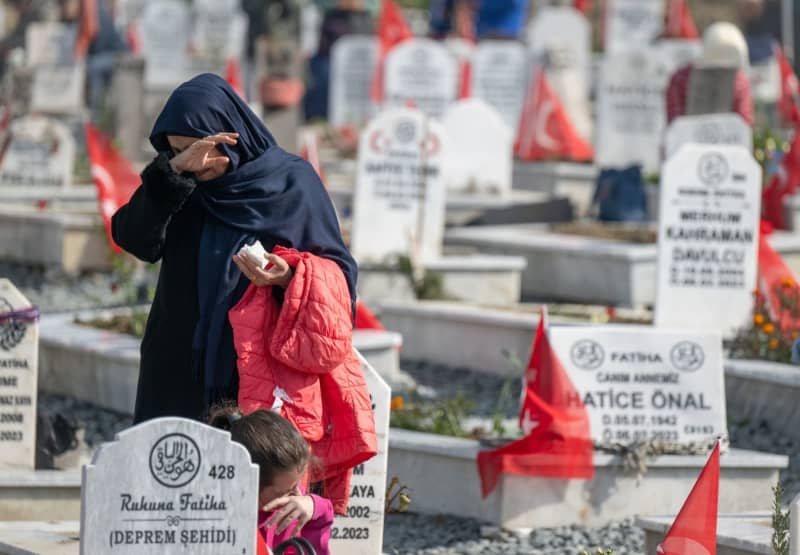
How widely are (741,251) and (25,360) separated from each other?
13.9 ft

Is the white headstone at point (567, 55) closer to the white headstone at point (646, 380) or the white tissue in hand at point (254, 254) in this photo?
the white headstone at point (646, 380)

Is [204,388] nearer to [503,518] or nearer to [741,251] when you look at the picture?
[503,518]

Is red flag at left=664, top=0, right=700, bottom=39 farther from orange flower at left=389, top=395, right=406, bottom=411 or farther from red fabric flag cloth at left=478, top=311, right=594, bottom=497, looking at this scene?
red fabric flag cloth at left=478, top=311, right=594, bottom=497

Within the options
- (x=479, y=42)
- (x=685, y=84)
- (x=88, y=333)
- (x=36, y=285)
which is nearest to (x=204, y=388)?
(x=88, y=333)

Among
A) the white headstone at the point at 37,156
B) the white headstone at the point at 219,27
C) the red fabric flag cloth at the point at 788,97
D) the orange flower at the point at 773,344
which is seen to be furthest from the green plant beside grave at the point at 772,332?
the white headstone at the point at 219,27

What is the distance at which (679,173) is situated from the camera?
10.1 meters

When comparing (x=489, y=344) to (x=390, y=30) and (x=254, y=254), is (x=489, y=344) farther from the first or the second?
(x=390, y=30)

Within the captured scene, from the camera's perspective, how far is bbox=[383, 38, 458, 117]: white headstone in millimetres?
17734

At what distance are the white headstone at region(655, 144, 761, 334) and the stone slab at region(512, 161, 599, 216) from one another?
19.9 feet

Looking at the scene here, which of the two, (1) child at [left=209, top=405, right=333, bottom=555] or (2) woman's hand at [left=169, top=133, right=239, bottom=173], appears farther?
(2) woman's hand at [left=169, top=133, right=239, bottom=173]

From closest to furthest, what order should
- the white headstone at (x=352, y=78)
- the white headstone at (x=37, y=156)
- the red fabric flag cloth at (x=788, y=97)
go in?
the white headstone at (x=37, y=156) → the red fabric flag cloth at (x=788, y=97) → the white headstone at (x=352, y=78)

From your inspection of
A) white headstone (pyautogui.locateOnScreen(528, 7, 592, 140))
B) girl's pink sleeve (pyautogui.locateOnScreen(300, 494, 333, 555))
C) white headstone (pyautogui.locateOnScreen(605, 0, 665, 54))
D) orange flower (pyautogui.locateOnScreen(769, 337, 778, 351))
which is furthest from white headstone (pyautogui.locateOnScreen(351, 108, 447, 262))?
white headstone (pyautogui.locateOnScreen(605, 0, 665, 54))

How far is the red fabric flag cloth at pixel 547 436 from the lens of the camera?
7621 millimetres

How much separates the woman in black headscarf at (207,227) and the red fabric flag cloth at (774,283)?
4974mm
